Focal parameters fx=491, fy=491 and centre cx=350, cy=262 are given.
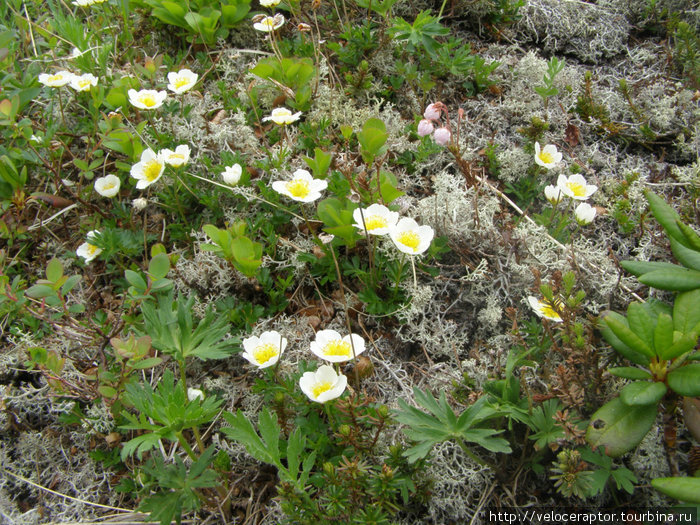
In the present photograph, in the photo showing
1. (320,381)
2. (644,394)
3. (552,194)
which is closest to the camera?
(644,394)

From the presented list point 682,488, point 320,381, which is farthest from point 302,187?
point 682,488

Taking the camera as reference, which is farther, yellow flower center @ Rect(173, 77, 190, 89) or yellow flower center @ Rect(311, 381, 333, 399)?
yellow flower center @ Rect(173, 77, 190, 89)

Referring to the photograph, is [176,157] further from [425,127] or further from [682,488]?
[682,488]

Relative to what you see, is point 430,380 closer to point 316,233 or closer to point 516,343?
point 516,343

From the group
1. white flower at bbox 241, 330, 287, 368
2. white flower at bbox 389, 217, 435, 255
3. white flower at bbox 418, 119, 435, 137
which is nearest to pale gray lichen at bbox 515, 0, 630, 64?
white flower at bbox 418, 119, 435, 137

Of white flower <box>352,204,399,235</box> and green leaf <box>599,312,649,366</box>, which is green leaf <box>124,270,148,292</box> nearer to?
white flower <box>352,204,399,235</box>

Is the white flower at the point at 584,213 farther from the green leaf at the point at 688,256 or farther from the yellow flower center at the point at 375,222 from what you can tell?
the yellow flower center at the point at 375,222
